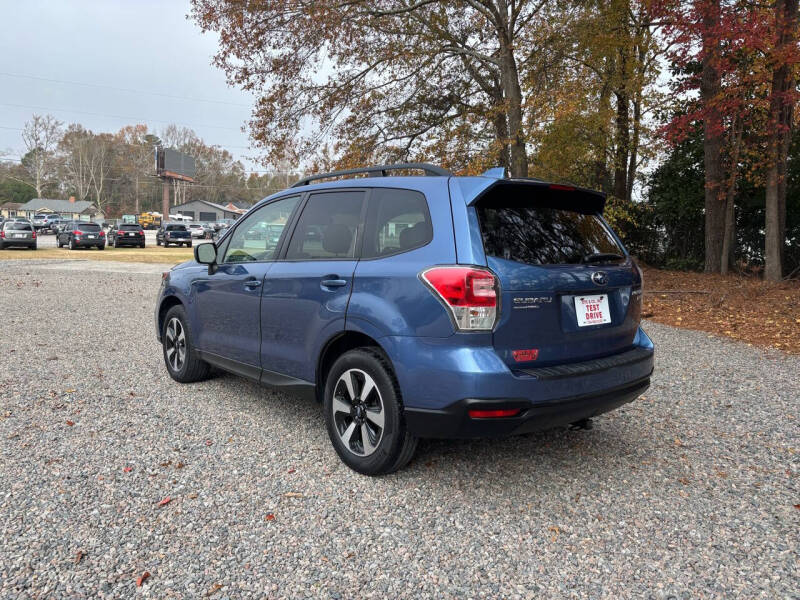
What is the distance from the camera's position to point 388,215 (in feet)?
11.1

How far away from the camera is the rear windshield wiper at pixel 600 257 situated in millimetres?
3242

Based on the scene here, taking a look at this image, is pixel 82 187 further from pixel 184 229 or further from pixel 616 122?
pixel 616 122

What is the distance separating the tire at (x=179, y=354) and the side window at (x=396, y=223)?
245cm

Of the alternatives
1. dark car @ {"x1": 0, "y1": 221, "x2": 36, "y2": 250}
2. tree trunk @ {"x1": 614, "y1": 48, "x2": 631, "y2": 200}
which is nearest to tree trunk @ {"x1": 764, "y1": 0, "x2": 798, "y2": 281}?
tree trunk @ {"x1": 614, "y1": 48, "x2": 631, "y2": 200}

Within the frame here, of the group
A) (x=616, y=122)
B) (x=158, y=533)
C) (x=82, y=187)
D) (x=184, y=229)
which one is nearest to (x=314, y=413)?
(x=158, y=533)

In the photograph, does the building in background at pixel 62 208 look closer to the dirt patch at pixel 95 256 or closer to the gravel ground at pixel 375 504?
the dirt patch at pixel 95 256

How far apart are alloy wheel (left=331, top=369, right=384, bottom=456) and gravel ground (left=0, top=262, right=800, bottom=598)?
0.67 feet

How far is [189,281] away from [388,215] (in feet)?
8.17

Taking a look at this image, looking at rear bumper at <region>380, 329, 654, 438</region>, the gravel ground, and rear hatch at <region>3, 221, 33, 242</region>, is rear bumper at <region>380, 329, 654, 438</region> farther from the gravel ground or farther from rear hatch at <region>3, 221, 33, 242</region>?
rear hatch at <region>3, 221, 33, 242</region>

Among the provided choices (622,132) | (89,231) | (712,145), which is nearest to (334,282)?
(712,145)

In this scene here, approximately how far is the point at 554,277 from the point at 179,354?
3.80m

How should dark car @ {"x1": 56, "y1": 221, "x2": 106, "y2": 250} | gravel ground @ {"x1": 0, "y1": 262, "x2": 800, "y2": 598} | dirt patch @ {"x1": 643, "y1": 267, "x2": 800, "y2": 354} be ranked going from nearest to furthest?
gravel ground @ {"x1": 0, "y1": 262, "x2": 800, "y2": 598}
dirt patch @ {"x1": 643, "y1": 267, "x2": 800, "y2": 354}
dark car @ {"x1": 56, "y1": 221, "x2": 106, "y2": 250}

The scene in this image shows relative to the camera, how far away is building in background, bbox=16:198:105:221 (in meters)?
92.9

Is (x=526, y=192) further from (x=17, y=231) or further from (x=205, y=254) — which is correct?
(x=17, y=231)
